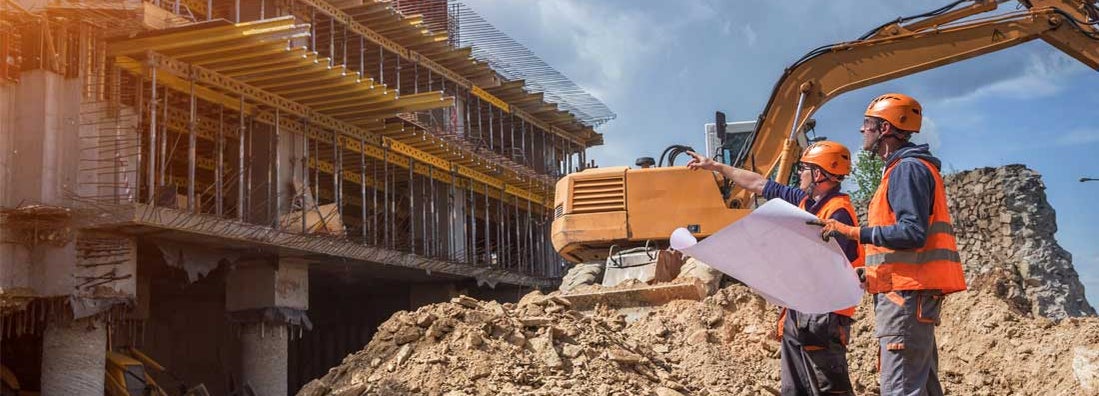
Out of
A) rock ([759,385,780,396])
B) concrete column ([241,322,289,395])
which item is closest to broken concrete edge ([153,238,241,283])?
concrete column ([241,322,289,395])

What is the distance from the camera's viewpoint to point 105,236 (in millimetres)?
16484

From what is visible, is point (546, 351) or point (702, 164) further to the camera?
point (546, 351)

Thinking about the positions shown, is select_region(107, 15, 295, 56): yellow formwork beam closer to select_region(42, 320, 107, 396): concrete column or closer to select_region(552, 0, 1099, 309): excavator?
select_region(42, 320, 107, 396): concrete column

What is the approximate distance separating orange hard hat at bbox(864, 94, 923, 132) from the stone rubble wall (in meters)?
11.8

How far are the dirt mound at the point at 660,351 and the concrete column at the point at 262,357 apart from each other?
10.3 meters

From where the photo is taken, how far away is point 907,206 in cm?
488

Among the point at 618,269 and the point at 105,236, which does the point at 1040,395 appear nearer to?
the point at 618,269

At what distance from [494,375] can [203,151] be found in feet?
61.0

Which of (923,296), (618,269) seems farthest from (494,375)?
(618,269)

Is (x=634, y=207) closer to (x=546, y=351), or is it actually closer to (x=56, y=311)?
(x=546, y=351)

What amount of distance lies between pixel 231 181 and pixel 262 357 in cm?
333

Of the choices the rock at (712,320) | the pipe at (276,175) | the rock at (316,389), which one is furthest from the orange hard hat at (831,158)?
the pipe at (276,175)

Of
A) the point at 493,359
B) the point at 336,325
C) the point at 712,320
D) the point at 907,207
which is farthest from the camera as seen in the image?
the point at 336,325

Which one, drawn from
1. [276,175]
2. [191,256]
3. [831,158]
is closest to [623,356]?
[831,158]
